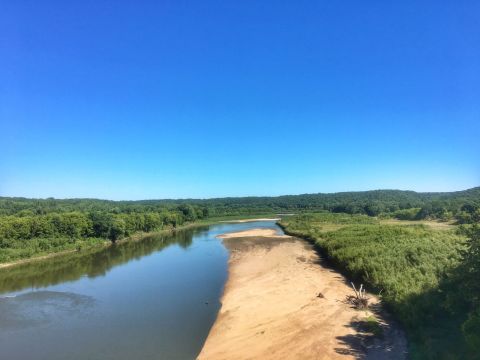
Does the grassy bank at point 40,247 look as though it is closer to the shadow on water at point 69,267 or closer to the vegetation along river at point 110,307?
the shadow on water at point 69,267

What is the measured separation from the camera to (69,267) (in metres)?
39.1

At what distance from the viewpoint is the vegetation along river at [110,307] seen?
1620 centimetres

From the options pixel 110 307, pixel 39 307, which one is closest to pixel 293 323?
pixel 110 307

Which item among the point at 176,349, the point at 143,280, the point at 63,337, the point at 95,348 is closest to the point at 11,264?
the point at 143,280

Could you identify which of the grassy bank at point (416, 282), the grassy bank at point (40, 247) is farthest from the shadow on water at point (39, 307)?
the grassy bank at point (416, 282)

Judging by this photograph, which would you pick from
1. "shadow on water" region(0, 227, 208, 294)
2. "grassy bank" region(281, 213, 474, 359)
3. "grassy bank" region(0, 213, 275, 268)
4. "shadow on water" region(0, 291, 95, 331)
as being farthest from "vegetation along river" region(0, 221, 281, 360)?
"grassy bank" region(281, 213, 474, 359)

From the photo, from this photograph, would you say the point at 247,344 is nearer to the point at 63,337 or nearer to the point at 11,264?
the point at 63,337

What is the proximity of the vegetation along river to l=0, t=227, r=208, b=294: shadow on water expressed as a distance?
0.11m

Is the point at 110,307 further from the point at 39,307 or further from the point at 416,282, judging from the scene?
the point at 416,282

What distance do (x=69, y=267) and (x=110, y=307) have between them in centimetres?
1966

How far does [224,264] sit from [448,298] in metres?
27.7

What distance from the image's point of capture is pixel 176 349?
619 inches

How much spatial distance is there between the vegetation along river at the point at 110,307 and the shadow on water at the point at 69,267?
113mm

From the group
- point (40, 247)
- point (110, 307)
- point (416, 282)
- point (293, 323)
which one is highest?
point (416, 282)
